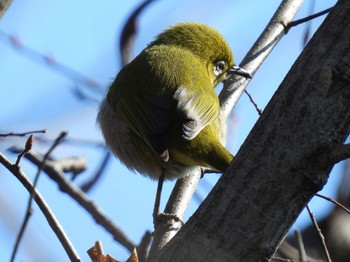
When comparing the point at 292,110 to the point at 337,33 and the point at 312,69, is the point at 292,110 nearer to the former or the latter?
the point at 312,69

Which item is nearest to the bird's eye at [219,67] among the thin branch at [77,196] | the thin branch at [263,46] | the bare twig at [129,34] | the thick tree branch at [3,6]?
the thin branch at [263,46]

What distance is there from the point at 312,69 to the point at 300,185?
38cm

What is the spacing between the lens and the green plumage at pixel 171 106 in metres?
3.67

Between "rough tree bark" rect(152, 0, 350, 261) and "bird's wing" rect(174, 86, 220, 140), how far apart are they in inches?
55.0

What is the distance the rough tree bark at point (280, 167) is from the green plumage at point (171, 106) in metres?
1.40

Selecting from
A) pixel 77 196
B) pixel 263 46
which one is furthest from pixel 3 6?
pixel 263 46

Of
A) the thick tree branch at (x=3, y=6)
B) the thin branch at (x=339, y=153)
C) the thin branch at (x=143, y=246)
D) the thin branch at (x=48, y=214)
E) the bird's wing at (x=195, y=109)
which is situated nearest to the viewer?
the thin branch at (x=339, y=153)

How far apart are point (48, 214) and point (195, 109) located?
5.34 ft

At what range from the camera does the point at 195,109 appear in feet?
12.4

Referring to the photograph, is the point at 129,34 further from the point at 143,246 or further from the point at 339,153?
the point at 339,153

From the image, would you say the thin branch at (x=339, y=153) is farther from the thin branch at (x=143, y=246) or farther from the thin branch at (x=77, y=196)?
the thin branch at (x=77, y=196)

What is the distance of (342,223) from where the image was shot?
19.3 ft

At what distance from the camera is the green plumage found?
144 inches

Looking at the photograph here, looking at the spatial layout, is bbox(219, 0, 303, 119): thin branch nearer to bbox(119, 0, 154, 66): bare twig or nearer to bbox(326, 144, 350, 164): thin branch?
bbox(119, 0, 154, 66): bare twig
